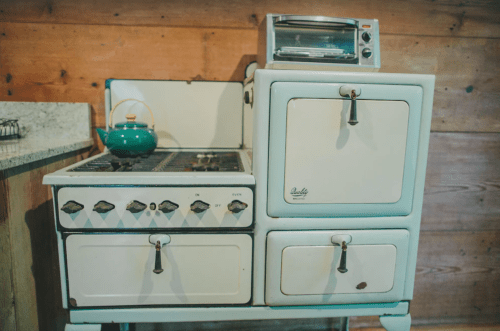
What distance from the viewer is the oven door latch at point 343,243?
3.02ft

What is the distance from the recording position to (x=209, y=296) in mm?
977

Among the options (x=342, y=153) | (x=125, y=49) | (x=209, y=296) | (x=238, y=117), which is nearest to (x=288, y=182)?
(x=342, y=153)

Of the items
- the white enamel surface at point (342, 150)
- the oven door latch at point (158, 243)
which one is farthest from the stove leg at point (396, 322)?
the oven door latch at point (158, 243)

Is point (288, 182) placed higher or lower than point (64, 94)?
lower

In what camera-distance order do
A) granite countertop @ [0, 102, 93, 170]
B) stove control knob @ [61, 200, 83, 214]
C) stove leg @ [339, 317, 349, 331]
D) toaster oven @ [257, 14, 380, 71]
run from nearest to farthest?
stove control knob @ [61, 200, 83, 214] → toaster oven @ [257, 14, 380, 71] → granite countertop @ [0, 102, 93, 170] → stove leg @ [339, 317, 349, 331]

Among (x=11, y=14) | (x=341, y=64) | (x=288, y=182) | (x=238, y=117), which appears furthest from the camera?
(x=238, y=117)

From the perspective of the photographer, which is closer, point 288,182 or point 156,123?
point 288,182

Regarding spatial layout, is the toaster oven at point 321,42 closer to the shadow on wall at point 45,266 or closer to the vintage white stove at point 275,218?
the vintage white stove at point 275,218

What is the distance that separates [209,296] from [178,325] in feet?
2.43

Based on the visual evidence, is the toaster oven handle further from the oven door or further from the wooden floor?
the wooden floor

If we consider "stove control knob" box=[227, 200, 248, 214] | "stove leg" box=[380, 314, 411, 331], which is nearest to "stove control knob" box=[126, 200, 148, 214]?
"stove control knob" box=[227, 200, 248, 214]

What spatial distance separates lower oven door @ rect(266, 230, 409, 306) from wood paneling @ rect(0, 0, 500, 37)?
1.05 m

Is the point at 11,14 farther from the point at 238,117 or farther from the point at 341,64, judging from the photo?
the point at 341,64

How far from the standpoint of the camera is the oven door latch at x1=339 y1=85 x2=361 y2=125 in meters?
0.86
